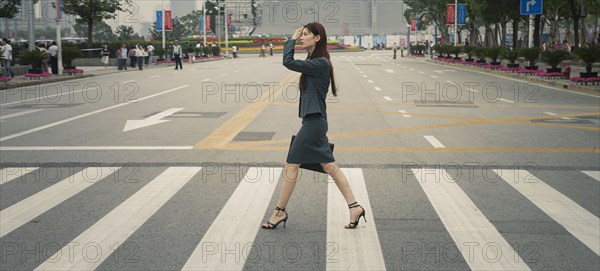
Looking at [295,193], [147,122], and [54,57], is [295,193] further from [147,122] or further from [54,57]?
[54,57]

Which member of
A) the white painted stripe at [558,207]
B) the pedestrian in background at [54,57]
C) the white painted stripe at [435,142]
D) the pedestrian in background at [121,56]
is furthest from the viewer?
the pedestrian in background at [121,56]

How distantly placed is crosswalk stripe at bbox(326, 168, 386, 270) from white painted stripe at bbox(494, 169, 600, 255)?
1831mm

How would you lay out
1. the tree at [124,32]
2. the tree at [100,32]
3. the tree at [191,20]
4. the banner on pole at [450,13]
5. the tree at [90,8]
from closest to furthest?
the tree at [90,8]
the banner on pole at [450,13]
the tree at [124,32]
the tree at [100,32]
the tree at [191,20]

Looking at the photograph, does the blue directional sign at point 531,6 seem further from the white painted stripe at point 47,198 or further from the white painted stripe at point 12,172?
the white painted stripe at point 12,172

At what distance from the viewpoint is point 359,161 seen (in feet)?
35.1

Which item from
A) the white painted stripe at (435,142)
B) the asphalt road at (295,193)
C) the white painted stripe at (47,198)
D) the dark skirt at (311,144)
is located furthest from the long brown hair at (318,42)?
the white painted stripe at (435,142)

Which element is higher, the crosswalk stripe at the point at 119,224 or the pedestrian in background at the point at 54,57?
the pedestrian in background at the point at 54,57

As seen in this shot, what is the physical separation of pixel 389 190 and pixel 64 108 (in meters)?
13.4

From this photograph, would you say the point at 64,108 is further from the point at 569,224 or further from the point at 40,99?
the point at 569,224

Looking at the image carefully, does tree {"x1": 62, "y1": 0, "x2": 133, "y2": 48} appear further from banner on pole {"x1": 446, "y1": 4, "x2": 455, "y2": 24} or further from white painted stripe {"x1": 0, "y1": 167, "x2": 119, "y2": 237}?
white painted stripe {"x1": 0, "y1": 167, "x2": 119, "y2": 237}

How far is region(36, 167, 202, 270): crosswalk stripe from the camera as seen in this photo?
19.2 ft

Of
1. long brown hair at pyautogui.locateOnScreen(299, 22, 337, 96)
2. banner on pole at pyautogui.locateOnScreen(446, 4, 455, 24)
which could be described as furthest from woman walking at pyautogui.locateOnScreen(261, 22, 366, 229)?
banner on pole at pyautogui.locateOnScreen(446, 4, 455, 24)

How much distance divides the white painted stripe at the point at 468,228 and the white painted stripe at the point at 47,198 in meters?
4.08

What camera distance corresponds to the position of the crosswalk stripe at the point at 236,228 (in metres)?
5.82
